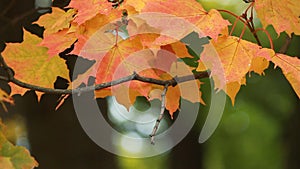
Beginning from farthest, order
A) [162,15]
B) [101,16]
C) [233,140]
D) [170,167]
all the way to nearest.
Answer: [233,140] < [170,167] < [101,16] < [162,15]

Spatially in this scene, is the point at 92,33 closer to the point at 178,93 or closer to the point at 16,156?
the point at 178,93

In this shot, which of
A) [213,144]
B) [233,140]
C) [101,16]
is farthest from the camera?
[233,140]

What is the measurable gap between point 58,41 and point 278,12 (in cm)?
46

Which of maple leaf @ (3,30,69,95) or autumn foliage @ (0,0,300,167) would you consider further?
maple leaf @ (3,30,69,95)

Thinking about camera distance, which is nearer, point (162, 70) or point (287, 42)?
point (162, 70)

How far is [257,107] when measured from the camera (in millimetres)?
6184

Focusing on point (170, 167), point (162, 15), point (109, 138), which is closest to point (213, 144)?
point (170, 167)

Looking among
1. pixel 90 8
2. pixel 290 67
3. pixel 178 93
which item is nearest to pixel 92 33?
pixel 90 8

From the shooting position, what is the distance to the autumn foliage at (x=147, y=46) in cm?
95

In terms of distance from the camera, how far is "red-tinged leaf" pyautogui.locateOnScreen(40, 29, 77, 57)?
1.07 metres

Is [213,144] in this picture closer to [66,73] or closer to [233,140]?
[233,140]

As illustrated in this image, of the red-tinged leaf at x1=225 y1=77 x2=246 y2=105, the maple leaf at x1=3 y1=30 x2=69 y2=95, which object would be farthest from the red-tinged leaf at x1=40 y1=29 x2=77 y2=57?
the red-tinged leaf at x1=225 y1=77 x2=246 y2=105

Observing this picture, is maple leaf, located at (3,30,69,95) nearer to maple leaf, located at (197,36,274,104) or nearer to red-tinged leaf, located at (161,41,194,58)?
red-tinged leaf, located at (161,41,194,58)

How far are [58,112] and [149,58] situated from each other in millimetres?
1381
